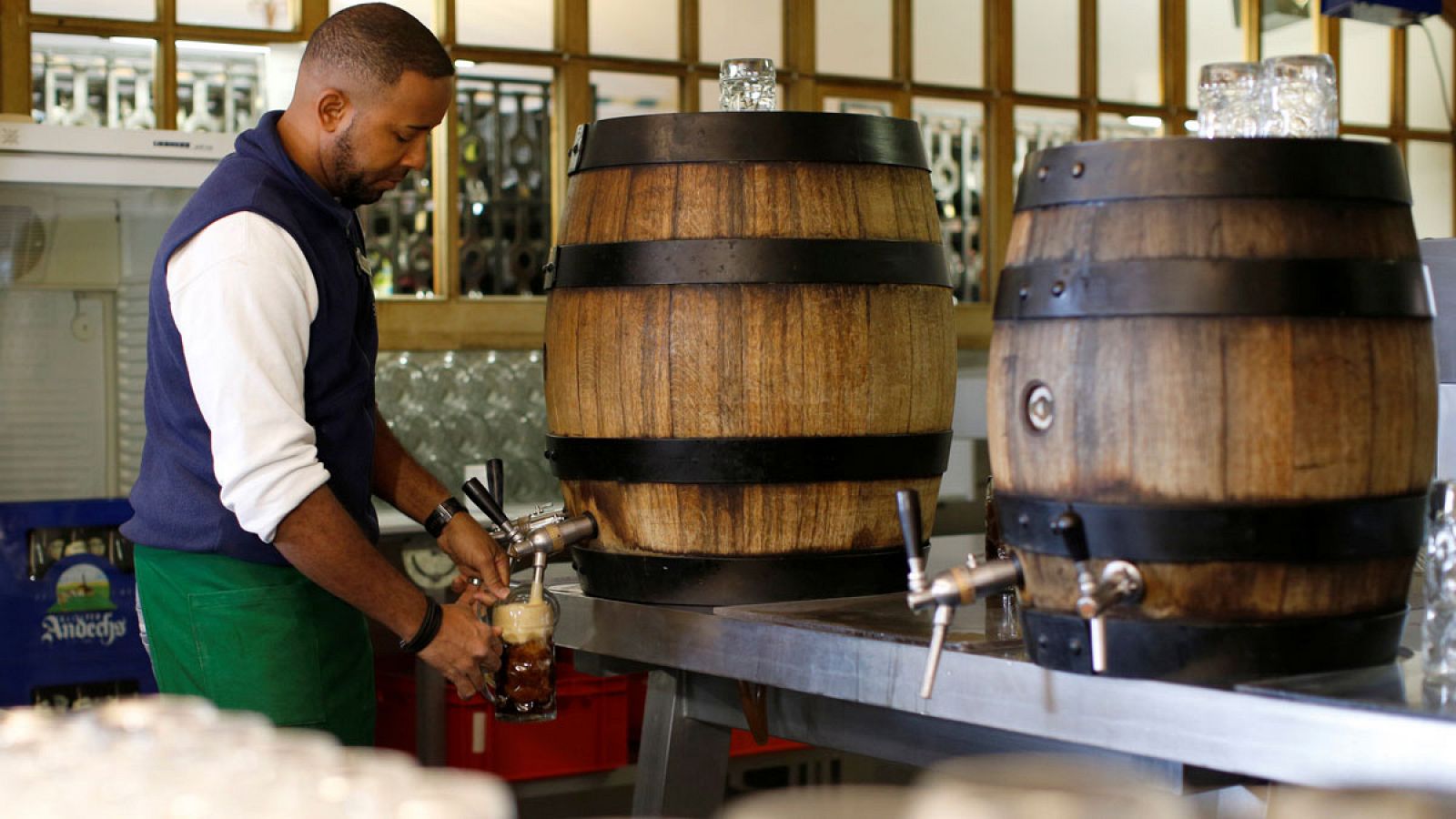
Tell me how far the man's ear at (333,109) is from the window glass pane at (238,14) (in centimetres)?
287

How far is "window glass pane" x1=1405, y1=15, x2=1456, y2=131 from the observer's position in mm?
7609

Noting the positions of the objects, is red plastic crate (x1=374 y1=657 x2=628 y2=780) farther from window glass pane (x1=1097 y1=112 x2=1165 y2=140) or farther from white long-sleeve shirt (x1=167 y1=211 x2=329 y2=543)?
window glass pane (x1=1097 y1=112 x2=1165 y2=140)

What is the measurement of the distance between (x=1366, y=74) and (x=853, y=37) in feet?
9.46

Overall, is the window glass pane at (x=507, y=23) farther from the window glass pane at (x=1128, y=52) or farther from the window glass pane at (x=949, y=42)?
the window glass pane at (x=1128, y=52)

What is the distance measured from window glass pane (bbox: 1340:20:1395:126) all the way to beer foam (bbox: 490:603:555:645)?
20.6 feet

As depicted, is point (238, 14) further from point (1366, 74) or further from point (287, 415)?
point (1366, 74)

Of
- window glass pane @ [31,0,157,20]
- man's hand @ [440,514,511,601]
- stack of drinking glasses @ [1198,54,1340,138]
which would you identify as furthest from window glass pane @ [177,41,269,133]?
stack of drinking glasses @ [1198,54,1340,138]

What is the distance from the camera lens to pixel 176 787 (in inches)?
32.6

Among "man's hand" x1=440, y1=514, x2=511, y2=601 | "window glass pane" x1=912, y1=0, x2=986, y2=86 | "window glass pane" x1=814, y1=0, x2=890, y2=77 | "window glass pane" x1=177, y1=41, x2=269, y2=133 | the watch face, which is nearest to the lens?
"man's hand" x1=440, y1=514, x2=511, y2=601

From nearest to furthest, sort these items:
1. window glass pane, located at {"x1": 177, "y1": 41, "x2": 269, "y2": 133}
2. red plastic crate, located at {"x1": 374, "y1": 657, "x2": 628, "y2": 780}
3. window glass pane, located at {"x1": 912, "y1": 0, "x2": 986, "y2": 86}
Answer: red plastic crate, located at {"x1": 374, "y1": 657, "x2": 628, "y2": 780}, window glass pane, located at {"x1": 177, "y1": 41, "x2": 269, "y2": 133}, window glass pane, located at {"x1": 912, "y1": 0, "x2": 986, "y2": 86}

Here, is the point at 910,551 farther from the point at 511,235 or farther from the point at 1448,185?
the point at 1448,185

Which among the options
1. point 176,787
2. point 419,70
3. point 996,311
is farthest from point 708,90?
point 176,787

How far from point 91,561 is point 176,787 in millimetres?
3686

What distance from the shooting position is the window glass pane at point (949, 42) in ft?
20.3
